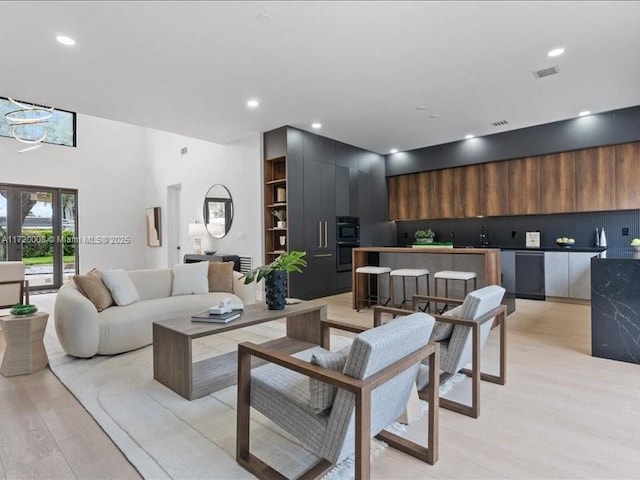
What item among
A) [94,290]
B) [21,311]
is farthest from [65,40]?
[21,311]

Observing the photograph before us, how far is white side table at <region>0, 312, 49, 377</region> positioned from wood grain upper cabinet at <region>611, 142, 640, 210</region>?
725cm

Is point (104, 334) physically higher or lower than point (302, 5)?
lower

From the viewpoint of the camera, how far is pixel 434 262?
5086 mm

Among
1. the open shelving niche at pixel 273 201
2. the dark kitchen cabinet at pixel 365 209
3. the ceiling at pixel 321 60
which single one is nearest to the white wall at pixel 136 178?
the open shelving niche at pixel 273 201

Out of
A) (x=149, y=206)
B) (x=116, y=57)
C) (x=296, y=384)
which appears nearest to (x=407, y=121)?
(x=116, y=57)

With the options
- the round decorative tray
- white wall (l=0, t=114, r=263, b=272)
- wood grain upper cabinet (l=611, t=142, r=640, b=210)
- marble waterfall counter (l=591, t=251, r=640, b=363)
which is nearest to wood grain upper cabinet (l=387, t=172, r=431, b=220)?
wood grain upper cabinet (l=611, t=142, r=640, b=210)

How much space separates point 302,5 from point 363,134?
369cm

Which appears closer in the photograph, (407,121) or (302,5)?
(302,5)

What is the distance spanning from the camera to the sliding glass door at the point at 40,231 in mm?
7164

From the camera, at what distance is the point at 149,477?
1637 mm

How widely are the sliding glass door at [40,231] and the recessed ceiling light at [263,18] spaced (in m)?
7.20

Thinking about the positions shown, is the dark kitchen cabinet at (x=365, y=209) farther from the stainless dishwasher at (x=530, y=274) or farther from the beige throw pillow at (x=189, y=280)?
the beige throw pillow at (x=189, y=280)

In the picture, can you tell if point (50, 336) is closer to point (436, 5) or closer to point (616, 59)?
point (436, 5)

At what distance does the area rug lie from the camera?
5.63 ft
